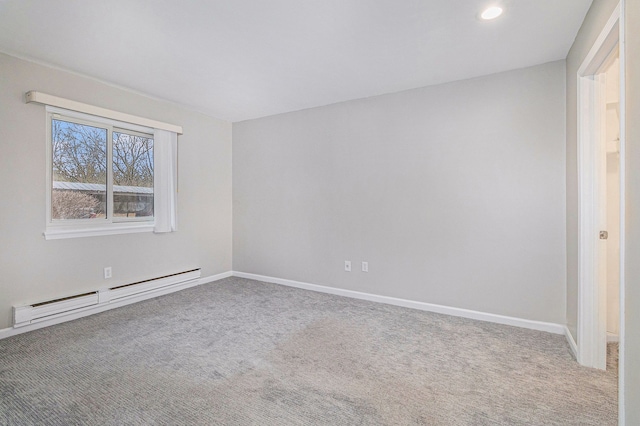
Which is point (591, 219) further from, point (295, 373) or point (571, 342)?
point (295, 373)

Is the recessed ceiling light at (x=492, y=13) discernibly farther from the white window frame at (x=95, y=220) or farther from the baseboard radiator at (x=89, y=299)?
the baseboard radiator at (x=89, y=299)

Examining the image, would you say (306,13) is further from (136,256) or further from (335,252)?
(136,256)

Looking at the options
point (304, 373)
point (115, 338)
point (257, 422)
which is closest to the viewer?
point (257, 422)

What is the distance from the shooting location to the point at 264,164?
4395 mm

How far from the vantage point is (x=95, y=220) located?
3217 millimetres

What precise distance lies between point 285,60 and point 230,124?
7.56 ft

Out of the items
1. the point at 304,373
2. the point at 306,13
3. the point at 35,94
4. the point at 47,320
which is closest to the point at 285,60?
the point at 306,13

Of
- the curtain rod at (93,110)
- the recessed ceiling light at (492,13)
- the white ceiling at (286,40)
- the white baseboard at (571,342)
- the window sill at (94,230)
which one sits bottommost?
the white baseboard at (571,342)

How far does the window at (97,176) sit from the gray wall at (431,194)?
1.54m

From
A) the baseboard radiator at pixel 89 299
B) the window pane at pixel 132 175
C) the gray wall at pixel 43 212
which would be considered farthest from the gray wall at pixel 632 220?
the window pane at pixel 132 175

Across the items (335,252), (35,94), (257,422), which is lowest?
(257,422)

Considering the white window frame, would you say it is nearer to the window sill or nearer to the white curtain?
the window sill

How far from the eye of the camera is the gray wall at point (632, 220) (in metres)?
1.25

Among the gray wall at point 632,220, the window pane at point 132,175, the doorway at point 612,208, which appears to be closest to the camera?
the gray wall at point 632,220
